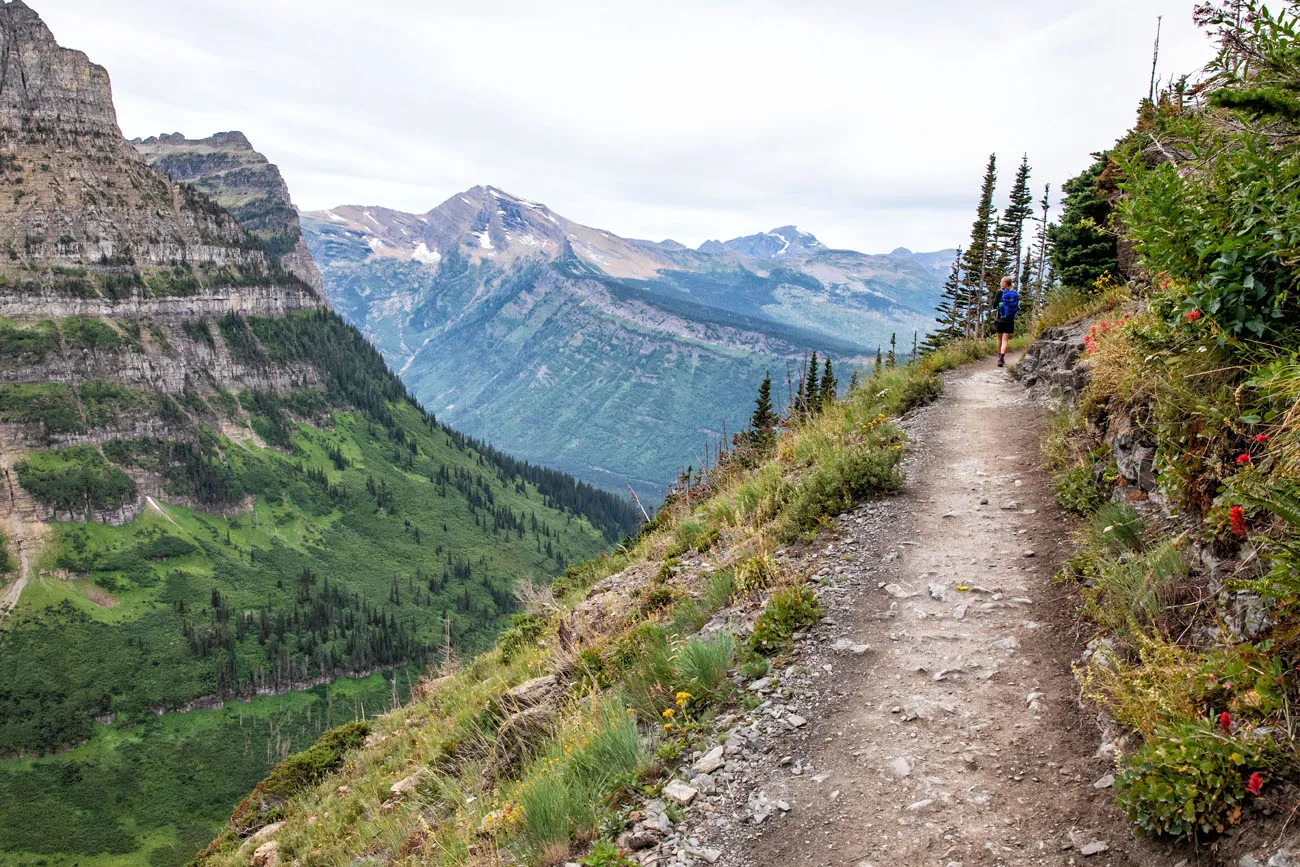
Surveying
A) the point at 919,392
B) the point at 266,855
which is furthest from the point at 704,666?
the point at 919,392

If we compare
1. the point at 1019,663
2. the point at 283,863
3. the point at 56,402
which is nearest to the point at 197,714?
the point at 56,402

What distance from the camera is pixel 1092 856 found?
4340mm

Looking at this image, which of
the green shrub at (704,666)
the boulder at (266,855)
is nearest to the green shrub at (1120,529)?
the green shrub at (704,666)

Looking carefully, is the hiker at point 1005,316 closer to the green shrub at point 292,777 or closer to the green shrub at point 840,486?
the green shrub at point 840,486

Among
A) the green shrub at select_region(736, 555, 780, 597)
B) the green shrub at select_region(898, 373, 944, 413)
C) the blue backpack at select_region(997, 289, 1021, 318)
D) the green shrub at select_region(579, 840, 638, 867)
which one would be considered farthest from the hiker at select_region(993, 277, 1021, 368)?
the green shrub at select_region(579, 840, 638, 867)

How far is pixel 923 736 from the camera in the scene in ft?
19.0

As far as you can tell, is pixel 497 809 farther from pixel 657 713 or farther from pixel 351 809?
pixel 351 809

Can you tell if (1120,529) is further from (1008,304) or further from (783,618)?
(1008,304)

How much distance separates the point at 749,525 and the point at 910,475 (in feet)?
10.9

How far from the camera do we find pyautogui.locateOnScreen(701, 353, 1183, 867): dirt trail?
4.74 meters

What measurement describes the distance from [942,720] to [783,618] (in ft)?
6.86

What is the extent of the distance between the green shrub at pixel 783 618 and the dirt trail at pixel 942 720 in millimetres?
259

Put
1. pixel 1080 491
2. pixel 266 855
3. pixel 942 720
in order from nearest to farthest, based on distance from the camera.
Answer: pixel 942 720 → pixel 1080 491 → pixel 266 855

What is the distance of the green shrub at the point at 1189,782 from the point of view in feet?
12.8
